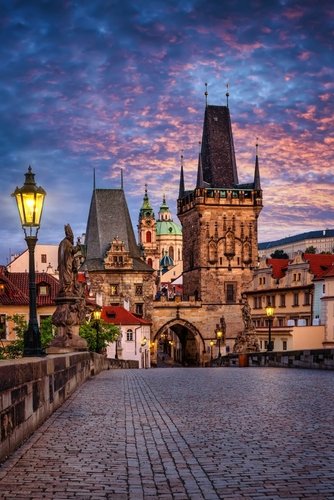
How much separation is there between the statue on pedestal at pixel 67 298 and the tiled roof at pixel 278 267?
60546 millimetres

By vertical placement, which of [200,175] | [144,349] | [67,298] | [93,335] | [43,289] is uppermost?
[200,175]

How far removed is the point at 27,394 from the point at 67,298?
1367 cm

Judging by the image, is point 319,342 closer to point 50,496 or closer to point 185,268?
point 185,268

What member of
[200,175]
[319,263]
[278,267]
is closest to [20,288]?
[319,263]

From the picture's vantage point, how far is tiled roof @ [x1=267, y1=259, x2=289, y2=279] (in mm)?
83250

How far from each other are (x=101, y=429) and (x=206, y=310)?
301 ft

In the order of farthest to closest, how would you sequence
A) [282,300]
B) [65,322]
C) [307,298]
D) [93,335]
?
[282,300] < [307,298] < [93,335] < [65,322]

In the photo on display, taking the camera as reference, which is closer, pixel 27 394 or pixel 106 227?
pixel 27 394

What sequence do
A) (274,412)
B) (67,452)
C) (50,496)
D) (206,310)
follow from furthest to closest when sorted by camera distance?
(206,310), (274,412), (67,452), (50,496)

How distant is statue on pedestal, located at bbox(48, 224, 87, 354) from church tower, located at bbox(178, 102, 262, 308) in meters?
78.6

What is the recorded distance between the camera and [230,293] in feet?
338

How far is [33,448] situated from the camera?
869 cm

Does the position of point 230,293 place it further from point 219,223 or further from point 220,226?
point 219,223

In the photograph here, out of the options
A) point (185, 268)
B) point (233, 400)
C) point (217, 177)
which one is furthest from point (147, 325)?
point (233, 400)
